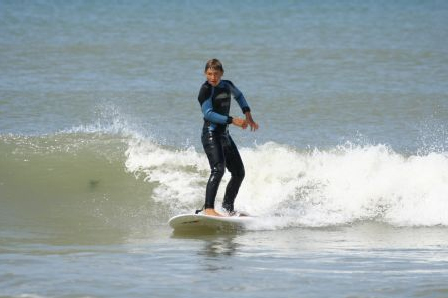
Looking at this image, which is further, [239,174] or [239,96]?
[239,174]

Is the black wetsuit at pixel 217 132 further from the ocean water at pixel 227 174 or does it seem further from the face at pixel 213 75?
the ocean water at pixel 227 174

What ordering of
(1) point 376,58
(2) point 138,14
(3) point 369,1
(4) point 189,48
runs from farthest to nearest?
(3) point 369,1
(2) point 138,14
(4) point 189,48
(1) point 376,58

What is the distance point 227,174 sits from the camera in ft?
41.4

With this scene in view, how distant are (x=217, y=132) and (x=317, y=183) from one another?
8.33ft

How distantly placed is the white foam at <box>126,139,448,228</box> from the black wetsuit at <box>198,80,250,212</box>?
2.12 feet

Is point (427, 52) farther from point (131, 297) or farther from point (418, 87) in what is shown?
point (131, 297)

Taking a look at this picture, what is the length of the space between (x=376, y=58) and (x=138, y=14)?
20612mm

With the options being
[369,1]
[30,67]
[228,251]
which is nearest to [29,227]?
[228,251]

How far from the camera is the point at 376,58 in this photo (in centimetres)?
2666

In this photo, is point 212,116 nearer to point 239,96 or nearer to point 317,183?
point 239,96

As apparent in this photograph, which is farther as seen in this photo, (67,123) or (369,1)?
(369,1)

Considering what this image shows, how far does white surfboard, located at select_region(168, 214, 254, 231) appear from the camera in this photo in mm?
9898

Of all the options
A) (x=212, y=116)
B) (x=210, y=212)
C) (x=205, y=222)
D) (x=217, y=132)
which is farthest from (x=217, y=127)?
(x=205, y=222)

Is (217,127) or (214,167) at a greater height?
(217,127)
